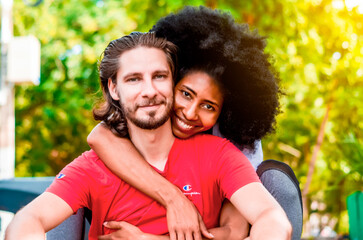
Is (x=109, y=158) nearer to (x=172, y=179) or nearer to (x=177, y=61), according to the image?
(x=172, y=179)

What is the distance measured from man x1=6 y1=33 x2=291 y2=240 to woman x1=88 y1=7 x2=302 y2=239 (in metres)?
0.07

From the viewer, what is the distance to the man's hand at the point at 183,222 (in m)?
2.01

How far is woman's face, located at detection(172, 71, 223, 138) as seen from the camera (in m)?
2.22

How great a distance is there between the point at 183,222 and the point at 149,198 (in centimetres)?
21

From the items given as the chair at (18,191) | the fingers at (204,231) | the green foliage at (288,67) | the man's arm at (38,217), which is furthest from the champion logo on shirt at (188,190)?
the chair at (18,191)

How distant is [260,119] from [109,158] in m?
0.85

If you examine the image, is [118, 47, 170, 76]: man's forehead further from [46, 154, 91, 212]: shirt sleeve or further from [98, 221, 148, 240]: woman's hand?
[98, 221, 148, 240]: woman's hand

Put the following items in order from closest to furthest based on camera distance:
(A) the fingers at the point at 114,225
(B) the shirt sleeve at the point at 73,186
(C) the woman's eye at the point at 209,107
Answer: (B) the shirt sleeve at the point at 73,186
(A) the fingers at the point at 114,225
(C) the woman's eye at the point at 209,107

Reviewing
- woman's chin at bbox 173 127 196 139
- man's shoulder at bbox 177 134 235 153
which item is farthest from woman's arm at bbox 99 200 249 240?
woman's chin at bbox 173 127 196 139

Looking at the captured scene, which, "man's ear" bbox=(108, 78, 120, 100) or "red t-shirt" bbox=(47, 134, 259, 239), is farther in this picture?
"man's ear" bbox=(108, 78, 120, 100)

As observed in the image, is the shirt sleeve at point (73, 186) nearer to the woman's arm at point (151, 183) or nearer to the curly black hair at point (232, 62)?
the woman's arm at point (151, 183)

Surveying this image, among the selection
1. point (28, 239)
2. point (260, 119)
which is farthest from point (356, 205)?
point (28, 239)

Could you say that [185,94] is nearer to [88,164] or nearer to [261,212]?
[88,164]

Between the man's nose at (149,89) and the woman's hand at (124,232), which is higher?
the man's nose at (149,89)
